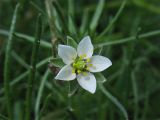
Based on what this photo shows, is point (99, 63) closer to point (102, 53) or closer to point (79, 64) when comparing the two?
point (79, 64)

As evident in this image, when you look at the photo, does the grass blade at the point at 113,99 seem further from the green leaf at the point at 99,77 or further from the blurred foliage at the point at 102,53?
the green leaf at the point at 99,77

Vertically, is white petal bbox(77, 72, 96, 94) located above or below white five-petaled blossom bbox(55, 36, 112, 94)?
below

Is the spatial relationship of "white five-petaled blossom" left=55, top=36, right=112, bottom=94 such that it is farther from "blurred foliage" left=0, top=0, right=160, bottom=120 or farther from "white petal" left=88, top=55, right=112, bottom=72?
"blurred foliage" left=0, top=0, right=160, bottom=120

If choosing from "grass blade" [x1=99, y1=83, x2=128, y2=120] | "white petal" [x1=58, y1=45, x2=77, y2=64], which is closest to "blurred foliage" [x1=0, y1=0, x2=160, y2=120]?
"grass blade" [x1=99, y1=83, x2=128, y2=120]

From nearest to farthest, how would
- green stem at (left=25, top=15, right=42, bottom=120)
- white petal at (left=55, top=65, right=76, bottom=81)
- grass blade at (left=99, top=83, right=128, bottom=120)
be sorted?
white petal at (left=55, top=65, right=76, bottom=81), green stem at (left=25, top=15, right=42, bottom=120), grass blade at (left=99, top=83, right=128, bottom=120)

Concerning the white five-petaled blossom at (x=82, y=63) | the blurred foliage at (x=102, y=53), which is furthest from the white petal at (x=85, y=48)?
the blurred foliage at (x=102, y=53)

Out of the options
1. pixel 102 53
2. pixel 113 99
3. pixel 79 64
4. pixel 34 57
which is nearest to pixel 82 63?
pixel 79 64

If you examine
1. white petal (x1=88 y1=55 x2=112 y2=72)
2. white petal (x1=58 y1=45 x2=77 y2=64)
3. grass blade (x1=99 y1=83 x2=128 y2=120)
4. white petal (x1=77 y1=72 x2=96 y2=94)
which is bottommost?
grass blade (x1=99 y1=83 x2=128 y2=120)
